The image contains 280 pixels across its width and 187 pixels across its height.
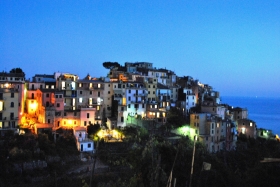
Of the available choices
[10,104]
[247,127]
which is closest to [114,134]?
[10,104]

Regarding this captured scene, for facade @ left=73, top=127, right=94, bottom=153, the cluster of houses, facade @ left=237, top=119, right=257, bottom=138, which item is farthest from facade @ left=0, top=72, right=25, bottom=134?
facade @ left=237, top=119, right=257, bottom=138

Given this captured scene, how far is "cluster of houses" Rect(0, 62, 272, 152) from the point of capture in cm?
2536

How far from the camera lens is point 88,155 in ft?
77.0

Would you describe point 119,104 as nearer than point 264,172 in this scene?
No

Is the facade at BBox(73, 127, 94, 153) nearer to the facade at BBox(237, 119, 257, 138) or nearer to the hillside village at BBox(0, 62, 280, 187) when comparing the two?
the hillside village at BBox(0, 62, 280, 187)

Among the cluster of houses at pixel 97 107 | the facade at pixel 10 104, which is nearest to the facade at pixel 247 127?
the cluster of houses at pixel 97 107

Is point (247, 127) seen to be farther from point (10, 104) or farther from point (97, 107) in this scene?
point (10, 104)

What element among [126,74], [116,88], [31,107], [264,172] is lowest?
[264,172]

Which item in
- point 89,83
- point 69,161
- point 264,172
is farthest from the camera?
point 89,83

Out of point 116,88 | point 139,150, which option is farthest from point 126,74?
point 139,150

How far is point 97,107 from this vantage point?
100 feet

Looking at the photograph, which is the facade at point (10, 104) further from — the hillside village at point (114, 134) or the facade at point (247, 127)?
the facade at point (247, 127)

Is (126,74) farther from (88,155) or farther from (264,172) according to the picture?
(264,172)

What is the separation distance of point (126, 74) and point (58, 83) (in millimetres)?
9839
